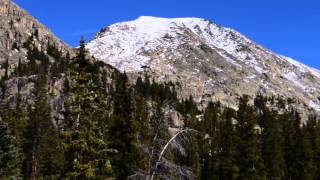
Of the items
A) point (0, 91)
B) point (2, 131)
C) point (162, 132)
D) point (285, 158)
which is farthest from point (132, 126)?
point (0, 91)

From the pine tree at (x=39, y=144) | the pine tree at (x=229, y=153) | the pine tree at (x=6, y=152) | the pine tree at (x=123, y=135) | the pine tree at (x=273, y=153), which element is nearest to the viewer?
the pine tree at (x=6, y=152)

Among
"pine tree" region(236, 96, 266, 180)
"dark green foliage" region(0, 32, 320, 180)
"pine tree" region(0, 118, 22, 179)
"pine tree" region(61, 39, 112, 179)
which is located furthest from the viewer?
"pine tree" region(236, 96, 266, 180)

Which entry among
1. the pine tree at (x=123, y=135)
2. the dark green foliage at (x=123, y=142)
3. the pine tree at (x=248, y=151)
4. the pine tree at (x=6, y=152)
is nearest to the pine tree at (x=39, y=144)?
the dark green foliage at (x=123, y=142)

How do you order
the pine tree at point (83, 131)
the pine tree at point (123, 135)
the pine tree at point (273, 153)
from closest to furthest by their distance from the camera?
the pine tree at point (83, 131), the pine tree at point (123, 135), the pine tree at point (273, 153)

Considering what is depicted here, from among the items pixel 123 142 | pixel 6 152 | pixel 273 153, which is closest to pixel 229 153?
pixel 273 153

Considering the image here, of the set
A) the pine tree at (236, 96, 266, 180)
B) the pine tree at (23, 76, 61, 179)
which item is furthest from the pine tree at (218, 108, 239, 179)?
the pine tree at (23, 76, 61, 179)

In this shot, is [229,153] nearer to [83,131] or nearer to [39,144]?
[39,144]

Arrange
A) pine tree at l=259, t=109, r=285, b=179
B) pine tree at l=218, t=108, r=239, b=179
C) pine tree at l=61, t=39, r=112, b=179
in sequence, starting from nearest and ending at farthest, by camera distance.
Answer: pine tree at l=61, t=39, r=112, b=179
pine tree at l=218, t=108, r=239, b=179
pine tree at l=259, t=109, r=285, b=179

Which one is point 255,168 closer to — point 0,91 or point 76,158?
point 76,158

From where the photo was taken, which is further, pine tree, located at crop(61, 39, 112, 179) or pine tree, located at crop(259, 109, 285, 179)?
pine tree, located at crop(259, 109, 285, 179)

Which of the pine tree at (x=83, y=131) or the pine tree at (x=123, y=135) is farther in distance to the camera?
the pine tree at (x=123, y=135)

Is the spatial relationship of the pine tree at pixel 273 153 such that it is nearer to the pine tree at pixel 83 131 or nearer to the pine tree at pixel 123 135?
the pine tree at pixel 123 135

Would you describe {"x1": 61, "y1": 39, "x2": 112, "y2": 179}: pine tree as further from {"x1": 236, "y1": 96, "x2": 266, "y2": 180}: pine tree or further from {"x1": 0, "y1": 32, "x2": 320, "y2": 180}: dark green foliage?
{"x1": 236, "y1": 96, "x2": 266, "y2": 180}: pine tree

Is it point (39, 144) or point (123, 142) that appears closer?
point (123, 142)
